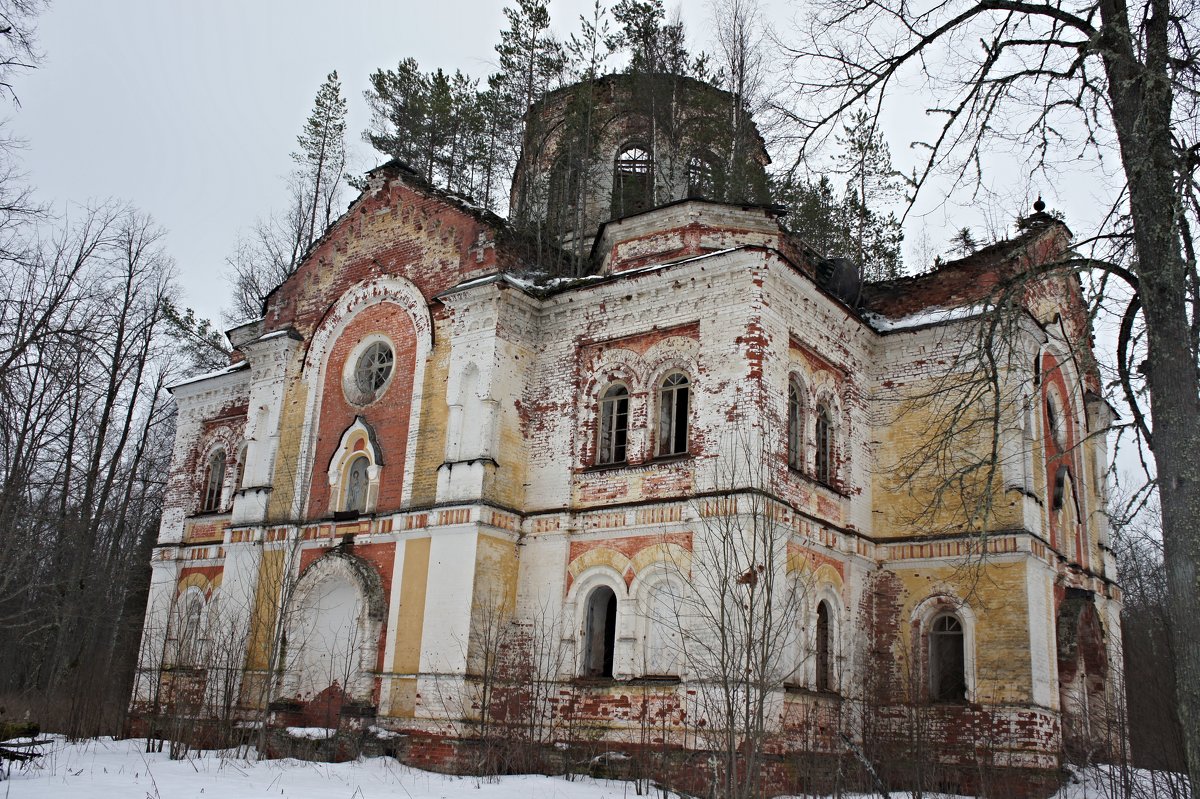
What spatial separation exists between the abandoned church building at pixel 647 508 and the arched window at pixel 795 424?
6 centimetres

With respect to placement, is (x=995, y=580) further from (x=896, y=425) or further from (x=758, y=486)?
(x=758, y=486)

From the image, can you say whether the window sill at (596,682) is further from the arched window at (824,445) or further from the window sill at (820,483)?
the arched window at (824,445)

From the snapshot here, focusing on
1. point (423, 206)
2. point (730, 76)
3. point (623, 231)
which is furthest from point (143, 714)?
point (730, 76)

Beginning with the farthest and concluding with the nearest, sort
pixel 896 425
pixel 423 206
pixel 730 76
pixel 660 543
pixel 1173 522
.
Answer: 1. pixel 730 76
2. pixel 423 206
3. pixel 896 425
4. pixel 660 543
5. pixel 1173 522

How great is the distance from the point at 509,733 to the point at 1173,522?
9253mm

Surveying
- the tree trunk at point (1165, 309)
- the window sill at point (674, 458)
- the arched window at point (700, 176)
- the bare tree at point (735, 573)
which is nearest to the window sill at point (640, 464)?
the window sill at point (674, 458)

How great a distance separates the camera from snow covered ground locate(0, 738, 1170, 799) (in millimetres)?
10727

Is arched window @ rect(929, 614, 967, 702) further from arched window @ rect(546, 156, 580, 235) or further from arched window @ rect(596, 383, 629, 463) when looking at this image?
arched window @ rect(546, 156, 580, 235)

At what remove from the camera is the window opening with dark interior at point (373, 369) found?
1858 cm

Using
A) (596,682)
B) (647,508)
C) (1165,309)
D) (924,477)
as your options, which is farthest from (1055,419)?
(1165,309)

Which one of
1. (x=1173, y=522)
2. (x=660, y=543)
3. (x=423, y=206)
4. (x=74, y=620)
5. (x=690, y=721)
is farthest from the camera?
(x=74, y=620)

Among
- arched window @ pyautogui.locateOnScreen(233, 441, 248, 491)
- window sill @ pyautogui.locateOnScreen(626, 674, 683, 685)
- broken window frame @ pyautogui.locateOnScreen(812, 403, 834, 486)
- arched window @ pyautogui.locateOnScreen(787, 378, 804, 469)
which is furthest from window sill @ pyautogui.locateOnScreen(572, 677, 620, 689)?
arched window @ pyautogui.locateOnScreen(233, 441, 248, 491)

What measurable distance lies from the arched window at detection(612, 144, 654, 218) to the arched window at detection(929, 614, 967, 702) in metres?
10.9

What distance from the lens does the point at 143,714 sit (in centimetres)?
1955
